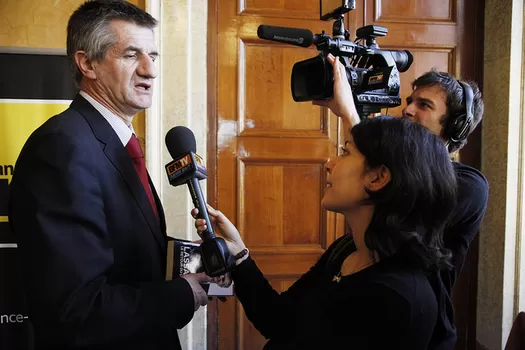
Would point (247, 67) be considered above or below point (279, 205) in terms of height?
above

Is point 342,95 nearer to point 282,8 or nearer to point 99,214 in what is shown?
point 99,214

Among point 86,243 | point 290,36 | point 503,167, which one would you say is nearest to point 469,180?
point 290,36

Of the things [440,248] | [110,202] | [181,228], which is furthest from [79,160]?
[181,228]

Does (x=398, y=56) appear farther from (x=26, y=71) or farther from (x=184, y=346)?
(x=184, y=346)

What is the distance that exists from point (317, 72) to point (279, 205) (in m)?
1.07

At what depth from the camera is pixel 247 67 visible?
7.49 ft

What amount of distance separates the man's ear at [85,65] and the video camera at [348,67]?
0.46 m

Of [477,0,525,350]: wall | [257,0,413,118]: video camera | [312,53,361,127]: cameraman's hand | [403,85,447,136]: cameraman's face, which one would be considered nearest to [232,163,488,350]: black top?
[312,53,361,127]: cameraman's hand

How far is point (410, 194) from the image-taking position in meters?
0.89

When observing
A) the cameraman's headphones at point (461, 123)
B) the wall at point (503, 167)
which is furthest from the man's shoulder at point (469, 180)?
the wall at point (503, 167)

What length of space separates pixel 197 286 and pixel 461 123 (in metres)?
0.92

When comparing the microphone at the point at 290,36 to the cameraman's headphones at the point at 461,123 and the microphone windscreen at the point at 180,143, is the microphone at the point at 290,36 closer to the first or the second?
the microphone windscreen at the point at 180,143

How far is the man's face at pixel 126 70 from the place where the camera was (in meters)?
1.05

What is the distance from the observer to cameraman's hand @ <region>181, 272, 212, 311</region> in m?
0.99
